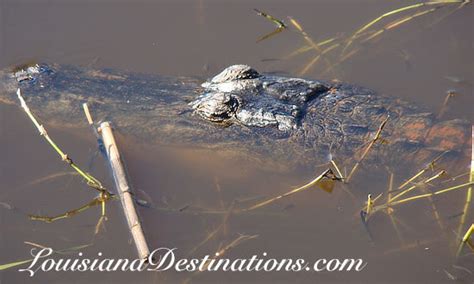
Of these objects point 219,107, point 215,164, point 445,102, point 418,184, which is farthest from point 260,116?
point 445,102

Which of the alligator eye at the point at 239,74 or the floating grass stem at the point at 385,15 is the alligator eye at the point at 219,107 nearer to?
the alligator eye at the point at 239,74

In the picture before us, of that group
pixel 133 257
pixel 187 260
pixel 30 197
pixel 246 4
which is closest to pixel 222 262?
pixel 187 260

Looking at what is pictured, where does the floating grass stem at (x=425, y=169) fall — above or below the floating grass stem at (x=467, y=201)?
above

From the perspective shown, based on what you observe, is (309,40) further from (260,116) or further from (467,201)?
(467,201)

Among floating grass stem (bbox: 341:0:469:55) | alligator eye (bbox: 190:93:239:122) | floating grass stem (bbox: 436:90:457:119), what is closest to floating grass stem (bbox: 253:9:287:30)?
floating grass stem (bbox: 341:0:469:55)

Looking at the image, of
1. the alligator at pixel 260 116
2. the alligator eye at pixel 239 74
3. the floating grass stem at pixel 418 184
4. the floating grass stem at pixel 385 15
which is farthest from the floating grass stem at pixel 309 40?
the floating grass stem at pixel 418 184
